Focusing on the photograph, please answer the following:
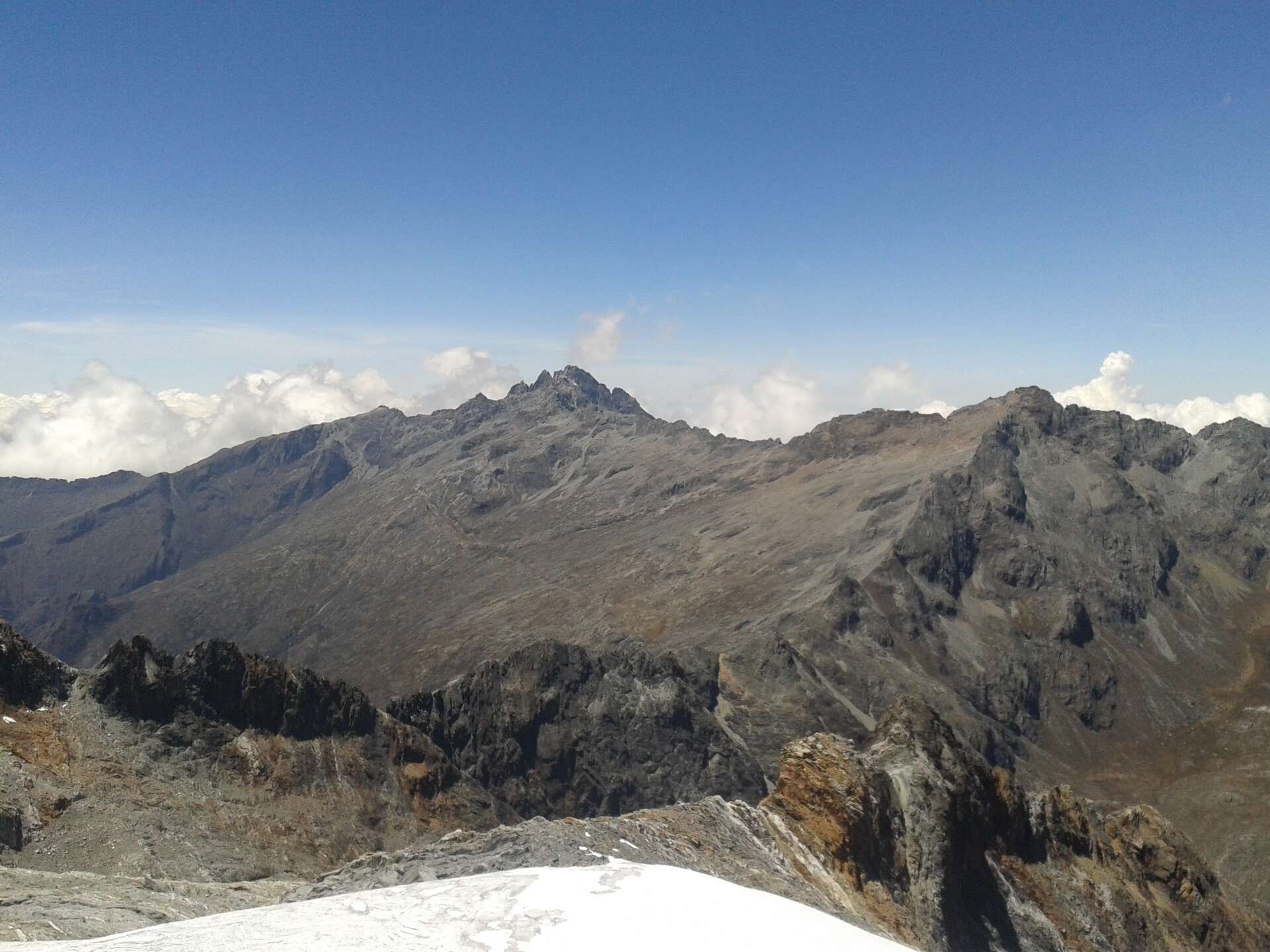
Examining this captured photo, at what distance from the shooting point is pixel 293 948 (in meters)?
13.9

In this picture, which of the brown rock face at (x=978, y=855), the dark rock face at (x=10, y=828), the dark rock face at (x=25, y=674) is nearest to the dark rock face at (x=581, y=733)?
the dark rock face at (x=25, y=674)

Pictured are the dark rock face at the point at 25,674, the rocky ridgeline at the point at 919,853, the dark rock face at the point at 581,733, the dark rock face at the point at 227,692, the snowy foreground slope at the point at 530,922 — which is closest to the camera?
the snowy foreground slope at the point at 530,922

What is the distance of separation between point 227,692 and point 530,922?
4998 centimetres

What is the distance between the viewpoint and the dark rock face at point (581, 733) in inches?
3312

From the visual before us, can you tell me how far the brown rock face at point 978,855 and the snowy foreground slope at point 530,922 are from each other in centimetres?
1219

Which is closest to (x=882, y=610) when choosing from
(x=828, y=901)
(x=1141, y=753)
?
(x=1141, y=753)

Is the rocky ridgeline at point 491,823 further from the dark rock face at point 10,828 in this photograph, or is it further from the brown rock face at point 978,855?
the dark rock face at point 10,828

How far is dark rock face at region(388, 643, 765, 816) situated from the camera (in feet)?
276

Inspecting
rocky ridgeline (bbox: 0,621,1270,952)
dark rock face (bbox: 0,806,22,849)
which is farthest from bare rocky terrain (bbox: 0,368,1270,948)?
dark rock face (bbox: 0,806,22,849)

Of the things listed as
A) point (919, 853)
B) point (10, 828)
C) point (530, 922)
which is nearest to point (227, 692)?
point (10, 828)

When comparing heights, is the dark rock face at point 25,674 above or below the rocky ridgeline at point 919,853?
above

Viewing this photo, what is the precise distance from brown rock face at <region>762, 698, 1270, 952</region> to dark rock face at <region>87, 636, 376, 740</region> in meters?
39.7

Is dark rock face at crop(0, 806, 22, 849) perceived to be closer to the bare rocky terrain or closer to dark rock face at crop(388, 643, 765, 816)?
the bare rocky terrain

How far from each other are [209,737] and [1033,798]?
49.7 meters
